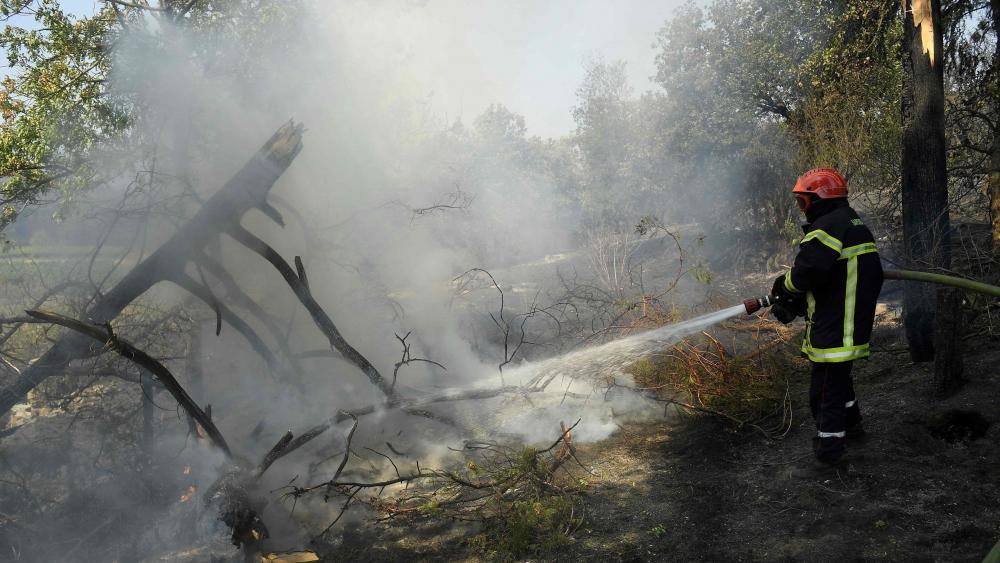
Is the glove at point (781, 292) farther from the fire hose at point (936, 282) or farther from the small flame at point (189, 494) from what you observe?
the small flame at point (189, 494)

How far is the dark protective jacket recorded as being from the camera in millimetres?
3441

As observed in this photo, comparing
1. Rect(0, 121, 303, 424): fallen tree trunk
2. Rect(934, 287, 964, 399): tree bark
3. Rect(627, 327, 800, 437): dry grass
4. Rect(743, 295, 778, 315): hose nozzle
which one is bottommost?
Rect(627, 327, 800, 437): dry grass

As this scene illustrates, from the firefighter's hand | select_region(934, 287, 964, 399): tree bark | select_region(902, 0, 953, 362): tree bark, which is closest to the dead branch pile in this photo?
the firefighter's hand

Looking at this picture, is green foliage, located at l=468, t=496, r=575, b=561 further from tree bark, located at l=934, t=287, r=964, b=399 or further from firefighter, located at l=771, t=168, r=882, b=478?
tree bark, located at l=934, t=287, r=964, b=399

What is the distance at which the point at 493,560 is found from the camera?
11.2 feet

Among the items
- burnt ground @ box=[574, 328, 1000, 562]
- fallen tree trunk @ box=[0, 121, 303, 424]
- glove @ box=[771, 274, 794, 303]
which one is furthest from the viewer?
fallen tree trunk @ box=[0, 121, 303, 424]

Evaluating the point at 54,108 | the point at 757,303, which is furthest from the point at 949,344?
the point at 54,108

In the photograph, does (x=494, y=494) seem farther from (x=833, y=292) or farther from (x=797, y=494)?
(x=833, y=292)

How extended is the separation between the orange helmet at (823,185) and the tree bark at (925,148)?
1103 millimetres

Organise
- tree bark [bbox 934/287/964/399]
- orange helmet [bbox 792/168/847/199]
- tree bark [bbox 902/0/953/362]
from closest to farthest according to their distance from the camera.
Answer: orange helmet [bbox 792/168/847/199], tree bark [bbox 934/287/964/399], tree bark [bbox 902/0/953/362]

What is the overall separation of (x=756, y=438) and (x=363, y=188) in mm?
7535

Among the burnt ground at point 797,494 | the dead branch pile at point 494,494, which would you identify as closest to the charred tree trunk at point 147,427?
the dead branch pile at point 494,494

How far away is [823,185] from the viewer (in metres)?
3.61

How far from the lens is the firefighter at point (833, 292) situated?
11.3ft
